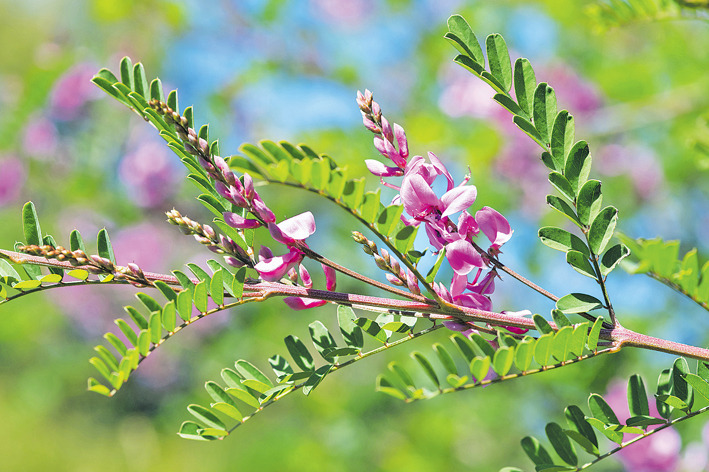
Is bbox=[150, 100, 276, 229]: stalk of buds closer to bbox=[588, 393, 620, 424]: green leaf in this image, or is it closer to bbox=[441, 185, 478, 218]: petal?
bbox=[441, 185, 478, 218]: petal

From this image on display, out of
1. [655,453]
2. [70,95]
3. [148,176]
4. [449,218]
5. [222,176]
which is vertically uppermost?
[70,95]

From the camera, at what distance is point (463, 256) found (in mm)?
434

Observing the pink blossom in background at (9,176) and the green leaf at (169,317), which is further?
the pink blossom in background at (9,176)

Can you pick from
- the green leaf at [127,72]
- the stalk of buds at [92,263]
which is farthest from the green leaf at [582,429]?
the green leaf at [127,72]

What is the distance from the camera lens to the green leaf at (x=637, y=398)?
1.57 feet

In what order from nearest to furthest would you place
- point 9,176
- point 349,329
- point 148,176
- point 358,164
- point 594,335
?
point 594,335
point 349,329
point 358,164
point 148,176
point 9,176

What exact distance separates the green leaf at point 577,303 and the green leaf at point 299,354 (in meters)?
0.21

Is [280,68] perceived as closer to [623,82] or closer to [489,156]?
[489,156]

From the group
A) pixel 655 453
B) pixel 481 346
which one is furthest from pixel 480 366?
pixel 655 453

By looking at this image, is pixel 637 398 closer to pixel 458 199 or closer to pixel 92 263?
pixel 458 199

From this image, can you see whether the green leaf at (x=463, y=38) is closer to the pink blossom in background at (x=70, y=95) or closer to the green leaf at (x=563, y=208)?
the green leaf at (x=563, y=208)

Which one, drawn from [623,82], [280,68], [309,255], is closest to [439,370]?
[623,82]

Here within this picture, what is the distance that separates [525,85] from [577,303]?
6.8 inches

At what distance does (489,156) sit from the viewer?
191cm
